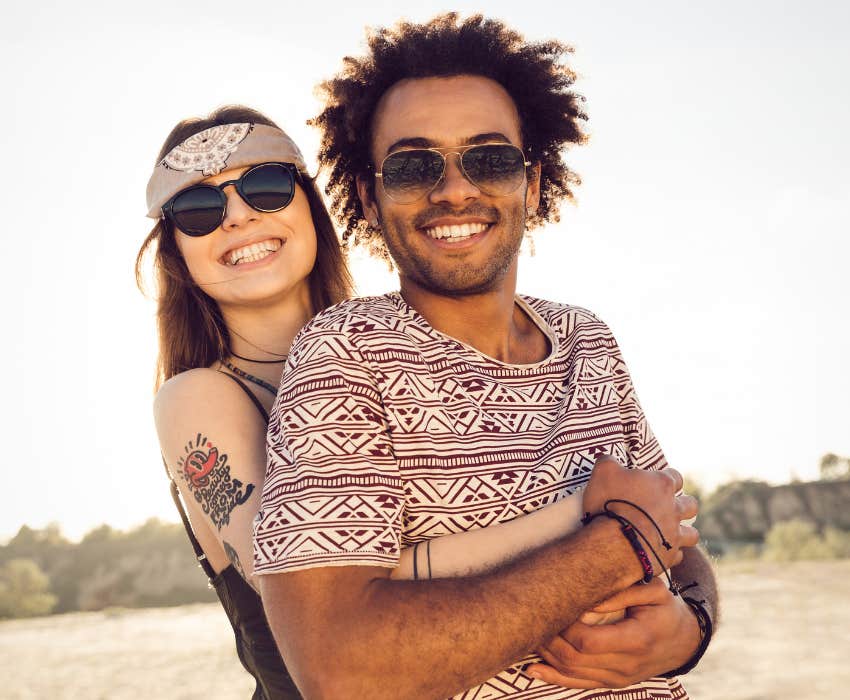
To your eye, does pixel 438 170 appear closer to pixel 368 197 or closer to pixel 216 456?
pixel 368 197

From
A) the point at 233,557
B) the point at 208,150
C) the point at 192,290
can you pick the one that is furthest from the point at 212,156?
the point at 233,557

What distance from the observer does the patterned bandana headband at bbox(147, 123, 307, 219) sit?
11.8 ft

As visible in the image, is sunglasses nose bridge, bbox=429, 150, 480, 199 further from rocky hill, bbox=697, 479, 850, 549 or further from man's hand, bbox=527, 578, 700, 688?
rocky hill, bbox=697, 479, 850, 549

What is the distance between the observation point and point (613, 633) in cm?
242

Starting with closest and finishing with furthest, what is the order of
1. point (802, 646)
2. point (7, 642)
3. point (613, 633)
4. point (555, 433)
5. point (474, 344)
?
point (613, 633) → point (555, 433) → point (474, 344) → point (802, 646) → point (7, 642)

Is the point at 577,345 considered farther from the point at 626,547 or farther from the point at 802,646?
the point at 802,646

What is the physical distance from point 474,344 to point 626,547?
2.86 ft

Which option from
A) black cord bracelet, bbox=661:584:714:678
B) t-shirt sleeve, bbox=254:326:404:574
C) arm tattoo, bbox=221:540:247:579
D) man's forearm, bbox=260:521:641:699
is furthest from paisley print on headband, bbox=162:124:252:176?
black cord bracelet, bbox=661:584:714:678

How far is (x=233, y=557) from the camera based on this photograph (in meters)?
2.84

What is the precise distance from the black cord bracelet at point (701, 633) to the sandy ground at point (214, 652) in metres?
5.56

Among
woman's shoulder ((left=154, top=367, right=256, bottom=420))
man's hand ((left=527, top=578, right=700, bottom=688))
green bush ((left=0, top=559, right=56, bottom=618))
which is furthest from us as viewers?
green bush ((left=0, top=559, right=56, bottom=618))

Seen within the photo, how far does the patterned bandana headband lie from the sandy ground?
5938 mm

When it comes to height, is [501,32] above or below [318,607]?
above

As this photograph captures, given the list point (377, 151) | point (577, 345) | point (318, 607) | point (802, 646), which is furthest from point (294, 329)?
point (802, 646)
